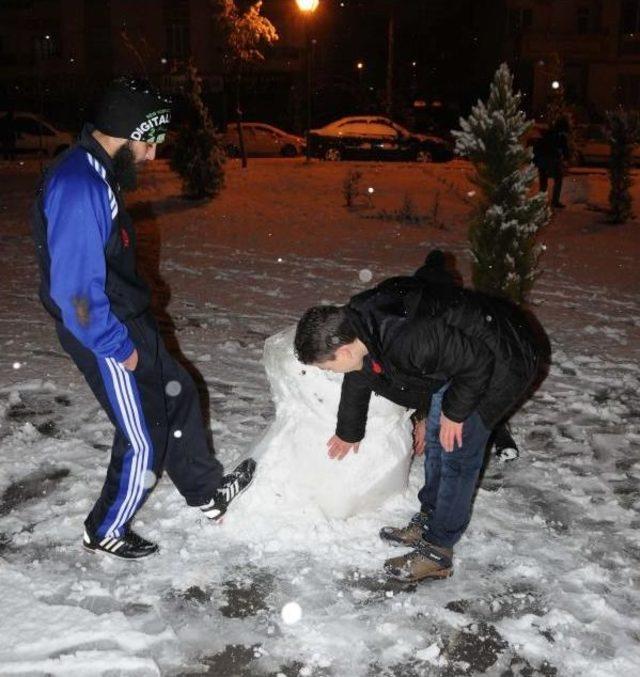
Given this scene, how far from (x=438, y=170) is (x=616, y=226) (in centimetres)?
664

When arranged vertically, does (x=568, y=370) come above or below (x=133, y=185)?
below

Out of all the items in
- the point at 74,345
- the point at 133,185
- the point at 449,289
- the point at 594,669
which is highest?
the point at 133,185

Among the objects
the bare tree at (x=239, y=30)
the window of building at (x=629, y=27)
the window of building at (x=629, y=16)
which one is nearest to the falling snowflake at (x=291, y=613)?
the bare tree at (x=239, y=30)

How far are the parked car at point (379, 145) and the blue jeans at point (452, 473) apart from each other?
19405 mm

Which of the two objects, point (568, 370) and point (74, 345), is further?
point (568, 370)

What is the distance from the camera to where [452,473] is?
124 inches

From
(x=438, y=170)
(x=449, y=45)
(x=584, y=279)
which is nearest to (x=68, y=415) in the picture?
(x=584, y=279)

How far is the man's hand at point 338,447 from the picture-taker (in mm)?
3398

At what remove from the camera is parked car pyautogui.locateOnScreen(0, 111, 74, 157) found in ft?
71.1

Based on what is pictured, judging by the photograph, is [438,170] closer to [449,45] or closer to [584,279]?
[584,279]

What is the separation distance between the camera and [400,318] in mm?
2777

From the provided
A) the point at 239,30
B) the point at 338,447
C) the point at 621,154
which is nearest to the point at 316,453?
the point at 338,447

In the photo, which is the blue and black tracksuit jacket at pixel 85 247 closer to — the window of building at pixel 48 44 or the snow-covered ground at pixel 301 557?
the snow-covered ground at pixel 301 557

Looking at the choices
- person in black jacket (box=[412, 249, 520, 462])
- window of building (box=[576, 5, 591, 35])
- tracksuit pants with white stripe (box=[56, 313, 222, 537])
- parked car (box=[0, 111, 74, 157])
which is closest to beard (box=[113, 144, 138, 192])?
tracksuit pants with white stripe (box=[56, 313, 222, 537])
